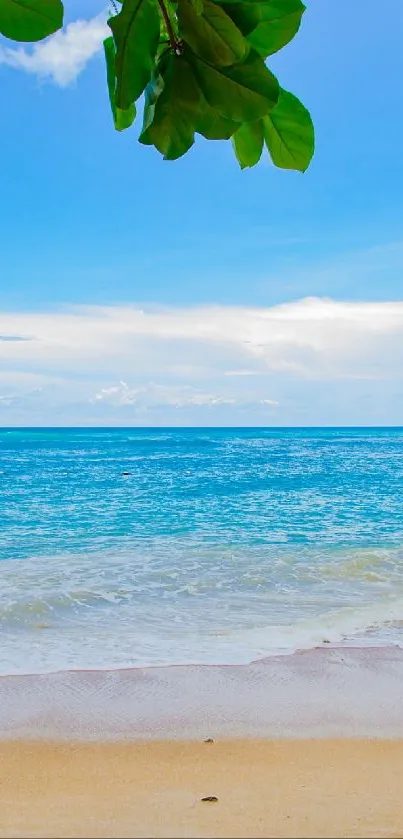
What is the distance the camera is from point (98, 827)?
120 inches

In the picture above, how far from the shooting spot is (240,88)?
449 mm

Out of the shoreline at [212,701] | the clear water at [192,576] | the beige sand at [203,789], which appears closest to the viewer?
the beige sand at [203,789]

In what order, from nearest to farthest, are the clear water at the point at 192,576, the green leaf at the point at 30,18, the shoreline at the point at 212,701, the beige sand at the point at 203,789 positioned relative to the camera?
1. the green leaf at the point at 30,18
2. the beige sand at the point at 203,789
3. the shoreline at the point at 212,701
4. the clear water at the point at 192,576

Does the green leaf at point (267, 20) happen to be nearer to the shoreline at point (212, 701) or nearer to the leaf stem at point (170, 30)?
the leaf stem at point (170, 30)

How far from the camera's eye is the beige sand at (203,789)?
3.04 metres

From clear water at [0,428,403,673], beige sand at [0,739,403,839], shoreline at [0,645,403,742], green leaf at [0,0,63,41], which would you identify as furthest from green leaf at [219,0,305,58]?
clear water at [0,428,403,673]

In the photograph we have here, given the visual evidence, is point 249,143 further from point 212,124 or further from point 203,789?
point 203,789

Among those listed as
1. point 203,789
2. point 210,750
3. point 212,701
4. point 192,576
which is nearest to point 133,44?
point 203,789

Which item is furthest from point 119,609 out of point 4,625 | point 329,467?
point 329,467

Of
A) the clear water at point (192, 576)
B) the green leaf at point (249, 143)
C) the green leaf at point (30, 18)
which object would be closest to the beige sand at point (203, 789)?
the clear water at point (192, 576)

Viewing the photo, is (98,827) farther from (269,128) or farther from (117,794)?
(269,128)

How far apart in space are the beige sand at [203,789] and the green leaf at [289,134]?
309 cm

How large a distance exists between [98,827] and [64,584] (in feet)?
17.5

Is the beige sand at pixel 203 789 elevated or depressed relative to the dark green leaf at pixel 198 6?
depressed
